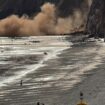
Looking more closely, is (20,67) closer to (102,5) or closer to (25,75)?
(25,75)

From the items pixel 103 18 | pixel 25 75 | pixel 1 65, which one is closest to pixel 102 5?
pixel 103 18

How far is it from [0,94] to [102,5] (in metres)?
155

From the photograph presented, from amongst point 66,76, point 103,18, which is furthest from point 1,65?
point 103,18

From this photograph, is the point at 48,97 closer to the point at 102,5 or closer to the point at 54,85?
the point at 54,85

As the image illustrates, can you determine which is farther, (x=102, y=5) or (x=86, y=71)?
(x=102, y=5)

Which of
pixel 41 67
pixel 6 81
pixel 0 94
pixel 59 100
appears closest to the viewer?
pixel 59 100

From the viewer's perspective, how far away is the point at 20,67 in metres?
73.7

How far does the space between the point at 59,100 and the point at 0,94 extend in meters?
7.64

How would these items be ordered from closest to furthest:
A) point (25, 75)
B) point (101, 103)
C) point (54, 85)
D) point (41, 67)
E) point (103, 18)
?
point (101, 103) → point (54, 85) → point (25, 75) → point (41, 67) → point (103, 18)

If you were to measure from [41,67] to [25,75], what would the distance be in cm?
1029

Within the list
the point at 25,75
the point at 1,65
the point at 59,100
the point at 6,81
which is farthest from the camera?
the point at 1,65

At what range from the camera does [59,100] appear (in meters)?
→ 43.0

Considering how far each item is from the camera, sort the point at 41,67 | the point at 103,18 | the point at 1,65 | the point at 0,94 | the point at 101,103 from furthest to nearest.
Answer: the point at 103,18, the point at 1,65, the point at 41,67, the point at 0,94, the point at 101,103

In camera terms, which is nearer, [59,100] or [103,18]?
[59,100]
